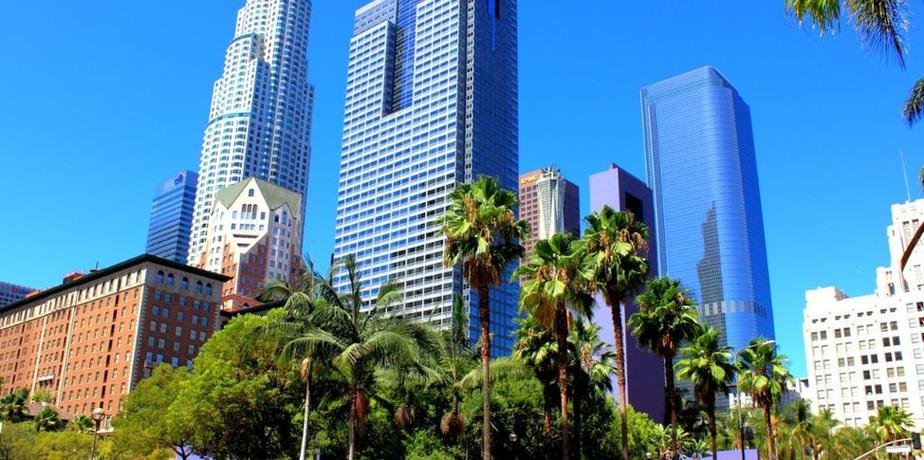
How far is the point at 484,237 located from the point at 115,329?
10148 centimetres

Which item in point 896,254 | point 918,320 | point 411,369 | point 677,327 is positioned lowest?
point 411,369

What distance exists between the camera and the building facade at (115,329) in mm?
117875

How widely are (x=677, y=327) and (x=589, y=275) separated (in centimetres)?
787

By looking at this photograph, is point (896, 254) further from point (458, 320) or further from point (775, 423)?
point (458, 320)

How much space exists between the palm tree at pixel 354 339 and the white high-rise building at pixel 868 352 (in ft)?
432

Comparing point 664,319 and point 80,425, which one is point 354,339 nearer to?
point 664,319

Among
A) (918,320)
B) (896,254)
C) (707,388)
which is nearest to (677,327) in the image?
(707,388)

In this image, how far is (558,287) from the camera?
37.9m

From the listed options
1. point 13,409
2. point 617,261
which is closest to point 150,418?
point 13,409

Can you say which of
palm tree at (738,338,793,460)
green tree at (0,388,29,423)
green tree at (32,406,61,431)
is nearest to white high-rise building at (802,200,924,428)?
palm tree at (738,338,793,460)

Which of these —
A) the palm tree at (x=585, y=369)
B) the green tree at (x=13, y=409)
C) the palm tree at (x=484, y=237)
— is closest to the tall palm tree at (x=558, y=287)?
the palm tree at (x=484, y=237)

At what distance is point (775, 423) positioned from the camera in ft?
234

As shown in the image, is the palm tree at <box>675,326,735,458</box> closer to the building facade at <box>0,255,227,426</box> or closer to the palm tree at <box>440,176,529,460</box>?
the palm tree at <box>440,176,529,460</box>

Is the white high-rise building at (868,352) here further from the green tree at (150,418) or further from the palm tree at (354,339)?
the palm tree at (354,339)
